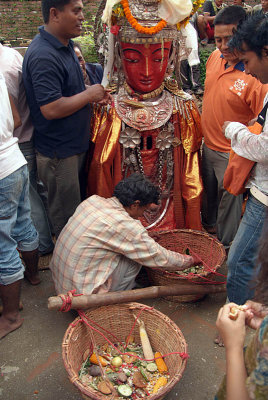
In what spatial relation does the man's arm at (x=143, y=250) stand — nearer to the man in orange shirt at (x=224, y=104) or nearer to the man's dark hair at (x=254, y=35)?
the man in orange shirt at (x=224, y=104)

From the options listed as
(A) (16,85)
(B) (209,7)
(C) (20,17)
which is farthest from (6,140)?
(C) (20,17)

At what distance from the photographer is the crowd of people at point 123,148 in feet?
7.31

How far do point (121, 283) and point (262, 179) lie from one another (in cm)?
121

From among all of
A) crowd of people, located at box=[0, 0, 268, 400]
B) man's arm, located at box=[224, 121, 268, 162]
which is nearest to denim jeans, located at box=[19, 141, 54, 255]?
crowd of people, located at box=[0, 0, 268, 400]

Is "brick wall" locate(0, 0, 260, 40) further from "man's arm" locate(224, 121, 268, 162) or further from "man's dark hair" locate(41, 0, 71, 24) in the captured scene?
"man's arm" locate(224, 121, 268, 162)

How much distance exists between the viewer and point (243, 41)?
1.86m

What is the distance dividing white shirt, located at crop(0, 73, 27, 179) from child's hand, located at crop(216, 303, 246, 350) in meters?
1.60

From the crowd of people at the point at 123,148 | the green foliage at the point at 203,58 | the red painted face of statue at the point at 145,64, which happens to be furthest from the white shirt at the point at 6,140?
the green foliage at the point at 203,58

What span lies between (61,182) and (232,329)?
6.78 ft

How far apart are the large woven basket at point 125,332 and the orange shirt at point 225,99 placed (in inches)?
61.3

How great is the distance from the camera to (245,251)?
84.9 inches

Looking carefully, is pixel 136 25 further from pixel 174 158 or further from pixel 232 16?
pixel 174 158

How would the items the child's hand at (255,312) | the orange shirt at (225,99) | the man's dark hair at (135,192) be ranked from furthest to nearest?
the orange shirt at (225,99)
the man's dark hair at (135,192)
the child's hand at (255,312)

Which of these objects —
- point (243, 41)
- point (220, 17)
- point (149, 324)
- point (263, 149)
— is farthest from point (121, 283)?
point (220, 17)
